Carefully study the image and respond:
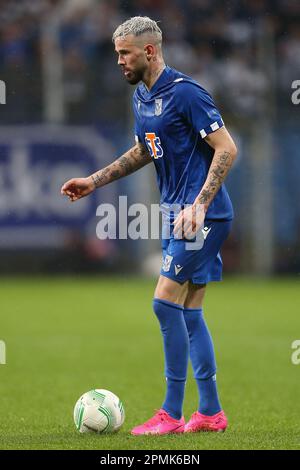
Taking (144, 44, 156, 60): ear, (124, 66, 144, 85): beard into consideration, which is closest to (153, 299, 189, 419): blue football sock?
(124, 66, 144, 85): beard

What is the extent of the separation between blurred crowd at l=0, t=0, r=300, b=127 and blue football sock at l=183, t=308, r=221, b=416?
9511 mm

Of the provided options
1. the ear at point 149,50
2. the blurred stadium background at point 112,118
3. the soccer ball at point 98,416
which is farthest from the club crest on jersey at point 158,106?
the blurred stadium background at point 112,118

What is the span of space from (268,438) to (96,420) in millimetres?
835

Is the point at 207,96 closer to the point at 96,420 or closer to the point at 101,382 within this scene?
the point at 96,420

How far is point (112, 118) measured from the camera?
14.7 metres

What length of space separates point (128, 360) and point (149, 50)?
364cm

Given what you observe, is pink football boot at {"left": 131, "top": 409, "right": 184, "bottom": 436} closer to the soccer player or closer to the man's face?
the soccer player

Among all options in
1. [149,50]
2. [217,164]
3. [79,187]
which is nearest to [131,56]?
[149,50]

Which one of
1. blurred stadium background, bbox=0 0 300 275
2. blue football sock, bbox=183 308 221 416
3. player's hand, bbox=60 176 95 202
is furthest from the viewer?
blurred stadium background, bbox=0 0 300 275

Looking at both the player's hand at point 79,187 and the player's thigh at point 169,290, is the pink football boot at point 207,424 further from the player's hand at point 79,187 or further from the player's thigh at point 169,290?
the player's hand at point 79,187

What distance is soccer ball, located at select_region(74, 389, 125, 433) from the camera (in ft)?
16.5

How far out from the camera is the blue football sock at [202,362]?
5156 mm

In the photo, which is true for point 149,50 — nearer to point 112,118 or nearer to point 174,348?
point 174,348
